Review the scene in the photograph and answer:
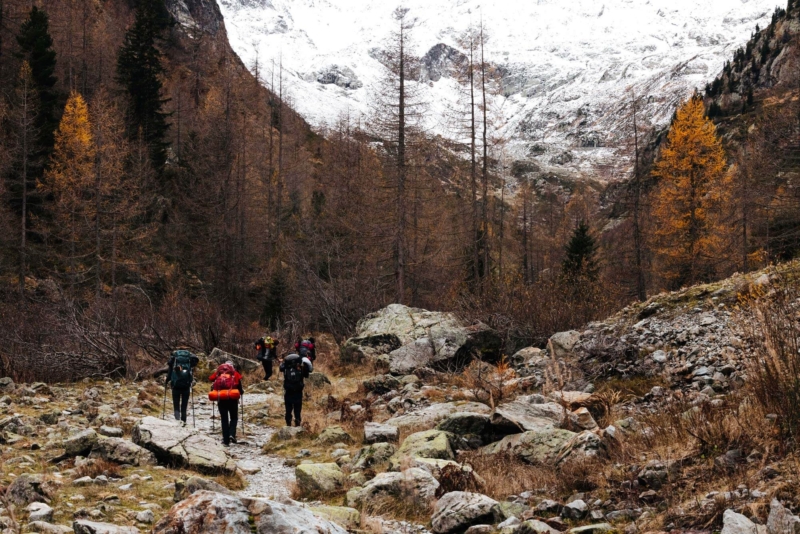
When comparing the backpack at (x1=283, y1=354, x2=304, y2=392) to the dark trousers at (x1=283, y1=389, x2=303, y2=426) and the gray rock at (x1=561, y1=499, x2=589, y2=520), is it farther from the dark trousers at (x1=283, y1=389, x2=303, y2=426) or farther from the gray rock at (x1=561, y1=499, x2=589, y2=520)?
the gray rock at (x1=561, y1=499, x2=589, y2=520)

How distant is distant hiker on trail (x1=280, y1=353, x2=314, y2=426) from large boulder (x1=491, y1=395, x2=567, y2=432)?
4.39 metres

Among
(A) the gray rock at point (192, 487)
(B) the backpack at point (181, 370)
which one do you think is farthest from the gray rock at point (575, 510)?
(B) the backpack at point (181, 370)

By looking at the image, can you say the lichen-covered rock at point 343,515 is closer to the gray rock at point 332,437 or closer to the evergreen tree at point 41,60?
the gray rock at point 332,437

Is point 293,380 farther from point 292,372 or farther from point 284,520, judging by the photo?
point 284,520

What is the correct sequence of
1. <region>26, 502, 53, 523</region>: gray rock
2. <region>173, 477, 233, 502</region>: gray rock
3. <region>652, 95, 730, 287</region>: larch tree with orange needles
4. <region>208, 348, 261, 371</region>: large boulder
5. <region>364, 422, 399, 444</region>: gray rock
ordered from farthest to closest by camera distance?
<region>652, 95, 730, 287</region>: larch tree with orange needles < <region>208, 348, 261, 371</region>: large boulder < <region>364, 422, 399, 444</region>: gray rock < <region>173, 477, 233, 502</region>: gray rock < <region>26, 502, 53, 523</region>: gray rock

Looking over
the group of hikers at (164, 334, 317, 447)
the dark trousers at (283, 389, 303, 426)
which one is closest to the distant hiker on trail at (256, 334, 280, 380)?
the group of hikers at (164, 334, 317, 447)

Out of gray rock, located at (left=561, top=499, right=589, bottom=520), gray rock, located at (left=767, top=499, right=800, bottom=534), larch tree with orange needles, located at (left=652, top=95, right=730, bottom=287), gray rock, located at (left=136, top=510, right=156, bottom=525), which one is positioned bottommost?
gray rock, located at (left=136, top=510, right=156, bottom=525)

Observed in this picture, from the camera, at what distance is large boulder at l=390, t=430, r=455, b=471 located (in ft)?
24.2

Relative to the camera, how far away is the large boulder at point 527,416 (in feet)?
26.3

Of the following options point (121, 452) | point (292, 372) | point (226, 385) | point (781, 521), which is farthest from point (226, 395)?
point (781, 521)

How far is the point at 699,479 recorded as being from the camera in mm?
4613

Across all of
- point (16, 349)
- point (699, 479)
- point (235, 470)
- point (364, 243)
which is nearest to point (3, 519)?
point (235, 470)

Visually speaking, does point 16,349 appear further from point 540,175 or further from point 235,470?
point 540,175

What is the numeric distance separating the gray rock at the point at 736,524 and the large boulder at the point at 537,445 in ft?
9.73
